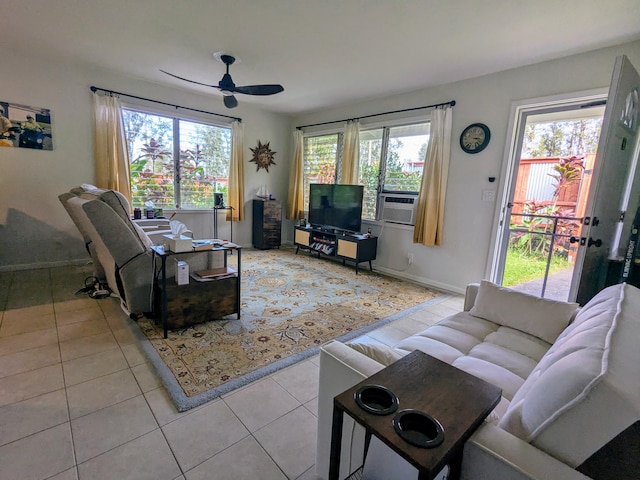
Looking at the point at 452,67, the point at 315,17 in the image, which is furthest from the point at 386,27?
the point at 452,67

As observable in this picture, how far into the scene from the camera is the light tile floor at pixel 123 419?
1263 millimetres

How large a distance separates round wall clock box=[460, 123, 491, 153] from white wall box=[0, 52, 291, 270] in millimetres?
4215

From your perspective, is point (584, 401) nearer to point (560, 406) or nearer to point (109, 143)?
point (560, 406)

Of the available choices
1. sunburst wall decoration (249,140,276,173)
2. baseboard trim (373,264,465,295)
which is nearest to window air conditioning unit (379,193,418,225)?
baseboard trim (373,264,465,295)

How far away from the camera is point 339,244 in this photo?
4.45 meters

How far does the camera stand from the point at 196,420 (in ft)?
4.97

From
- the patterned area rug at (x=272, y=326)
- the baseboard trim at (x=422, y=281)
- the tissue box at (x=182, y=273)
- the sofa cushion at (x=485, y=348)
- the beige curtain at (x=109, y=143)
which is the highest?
the beige curtain at (x=109, y=143)

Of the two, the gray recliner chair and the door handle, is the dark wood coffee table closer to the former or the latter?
the door handle

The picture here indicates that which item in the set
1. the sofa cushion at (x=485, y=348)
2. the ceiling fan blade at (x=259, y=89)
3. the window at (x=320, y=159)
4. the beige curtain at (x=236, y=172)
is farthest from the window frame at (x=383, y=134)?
the sofa cushion at (x=485, y=348)

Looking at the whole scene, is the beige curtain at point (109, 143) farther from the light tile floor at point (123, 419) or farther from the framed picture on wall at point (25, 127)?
the light tile floor at point (123, 419)

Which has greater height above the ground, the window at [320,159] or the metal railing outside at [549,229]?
the window at [320,159]

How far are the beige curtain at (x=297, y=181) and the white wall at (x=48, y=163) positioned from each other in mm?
2398

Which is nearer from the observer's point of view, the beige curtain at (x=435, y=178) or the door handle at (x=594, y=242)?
the door handle at (x=594, y=242)

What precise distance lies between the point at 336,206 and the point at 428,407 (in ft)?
13.1
